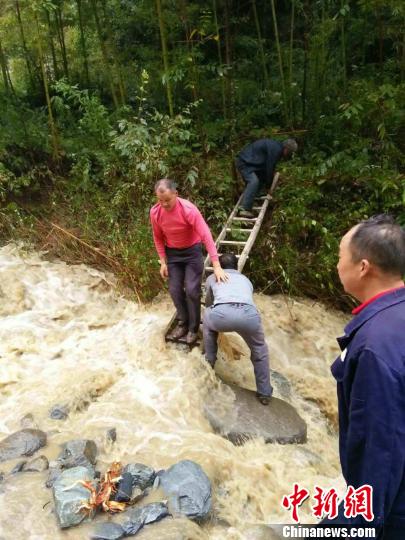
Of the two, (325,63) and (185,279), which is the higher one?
(325,63)

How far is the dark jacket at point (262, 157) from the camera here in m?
6.27

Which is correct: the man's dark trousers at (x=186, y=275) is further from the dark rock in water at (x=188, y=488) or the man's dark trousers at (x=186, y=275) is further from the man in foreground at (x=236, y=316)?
the dark rock in water at (x=188, y=488)

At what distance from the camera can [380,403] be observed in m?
1.41

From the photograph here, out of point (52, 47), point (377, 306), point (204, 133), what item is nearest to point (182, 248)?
point (377, 306)

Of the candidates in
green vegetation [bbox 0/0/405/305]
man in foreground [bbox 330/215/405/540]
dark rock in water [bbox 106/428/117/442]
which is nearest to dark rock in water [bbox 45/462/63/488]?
dark rock in water [bbox 106/428/117/442]

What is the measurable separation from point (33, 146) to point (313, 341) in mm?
5902

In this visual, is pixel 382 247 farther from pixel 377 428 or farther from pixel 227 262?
pixel 227 262

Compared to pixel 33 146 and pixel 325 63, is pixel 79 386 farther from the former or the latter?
pixel 325 63

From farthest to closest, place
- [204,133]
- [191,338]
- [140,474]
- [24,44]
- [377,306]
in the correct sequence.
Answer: [24,44], [204,133], [191,338], [140,474], [377,306]

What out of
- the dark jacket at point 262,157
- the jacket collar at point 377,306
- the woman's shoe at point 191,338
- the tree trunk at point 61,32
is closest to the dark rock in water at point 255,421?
the woman's shoe at point 191,338

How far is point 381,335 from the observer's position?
1.44m

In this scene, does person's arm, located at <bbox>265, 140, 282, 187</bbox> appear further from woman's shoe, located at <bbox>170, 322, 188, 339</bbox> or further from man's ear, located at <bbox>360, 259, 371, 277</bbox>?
man's ear, located at <bbox>360, 259, 371, 277</bbox>

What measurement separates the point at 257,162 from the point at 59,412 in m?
4.21

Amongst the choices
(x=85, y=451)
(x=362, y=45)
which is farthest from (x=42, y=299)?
(x=362, y=45)
